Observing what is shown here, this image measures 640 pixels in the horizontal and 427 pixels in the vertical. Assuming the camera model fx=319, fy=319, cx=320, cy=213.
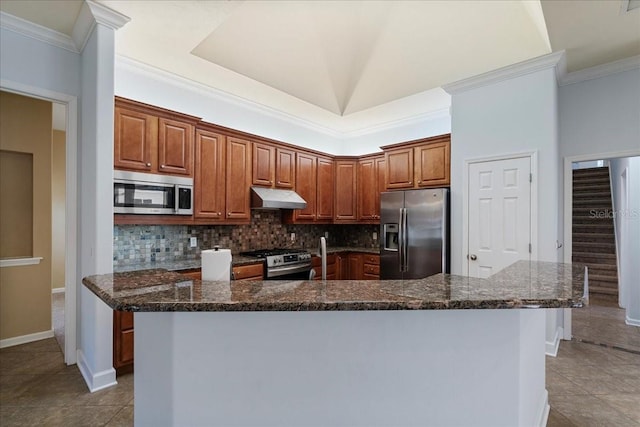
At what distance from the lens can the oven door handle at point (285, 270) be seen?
389 centimetres

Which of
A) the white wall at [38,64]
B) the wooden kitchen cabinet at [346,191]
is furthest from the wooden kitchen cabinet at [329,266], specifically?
the white wall at [38,64]

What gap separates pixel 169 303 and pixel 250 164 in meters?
3.21

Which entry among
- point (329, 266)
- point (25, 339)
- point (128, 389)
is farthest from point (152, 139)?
point (329, 266)

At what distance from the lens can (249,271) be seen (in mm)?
3691

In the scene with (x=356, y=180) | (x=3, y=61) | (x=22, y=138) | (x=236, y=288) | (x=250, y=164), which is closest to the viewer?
(x=236, y=288)

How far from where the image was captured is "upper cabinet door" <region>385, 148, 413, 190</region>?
14.6ft

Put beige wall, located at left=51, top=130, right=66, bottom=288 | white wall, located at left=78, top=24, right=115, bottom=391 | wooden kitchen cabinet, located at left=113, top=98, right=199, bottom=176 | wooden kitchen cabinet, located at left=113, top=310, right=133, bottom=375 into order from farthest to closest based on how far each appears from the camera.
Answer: beige wall, located at left=51, top=130, right=66, bottom=288 < wooden kitchen cabinet, located at left=113, top=98, right=199, bottom=176 < wooden kitchen cabinet, located at left=113, top=310, right=133, bottom=375 < white wall, located at left=78, top=24, right=115, bottom=391

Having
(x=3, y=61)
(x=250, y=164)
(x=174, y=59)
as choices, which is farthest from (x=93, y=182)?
(x=250, y=164)

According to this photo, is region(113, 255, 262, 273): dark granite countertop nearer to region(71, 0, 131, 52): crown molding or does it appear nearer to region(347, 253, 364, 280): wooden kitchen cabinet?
region(347, 253, 364, 280): wooden kitchen cabinet

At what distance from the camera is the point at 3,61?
8.21 ft

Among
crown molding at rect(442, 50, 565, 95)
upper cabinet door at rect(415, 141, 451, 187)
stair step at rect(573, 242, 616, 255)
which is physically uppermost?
crown molding at rect(442, 50, 565, 95)

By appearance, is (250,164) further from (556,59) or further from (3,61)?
(556,59)

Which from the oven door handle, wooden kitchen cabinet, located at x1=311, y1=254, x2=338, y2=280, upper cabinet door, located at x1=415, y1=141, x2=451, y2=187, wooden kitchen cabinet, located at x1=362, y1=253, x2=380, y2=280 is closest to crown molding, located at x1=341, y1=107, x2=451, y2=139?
upper cabinet door, located at x1=415, y1=141, x2=451, y2=187

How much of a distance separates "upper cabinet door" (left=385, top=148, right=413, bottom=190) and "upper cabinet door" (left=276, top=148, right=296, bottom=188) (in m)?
1.40
